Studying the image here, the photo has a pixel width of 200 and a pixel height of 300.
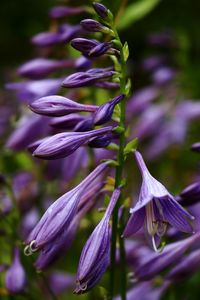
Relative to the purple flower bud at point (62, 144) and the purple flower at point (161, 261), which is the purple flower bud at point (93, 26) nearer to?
the purple flower bud at point (62, 144)

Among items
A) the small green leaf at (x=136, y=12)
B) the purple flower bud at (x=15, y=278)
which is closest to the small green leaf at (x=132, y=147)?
the purple flower bud at (x=15, y=278)

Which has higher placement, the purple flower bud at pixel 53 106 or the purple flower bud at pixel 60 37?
the purple flower bud at pixel 53 106

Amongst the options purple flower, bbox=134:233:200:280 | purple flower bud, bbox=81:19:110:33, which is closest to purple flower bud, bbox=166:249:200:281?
purple flower, bbox=134:233:200:280

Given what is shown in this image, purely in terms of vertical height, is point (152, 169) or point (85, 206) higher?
point (85, 206)

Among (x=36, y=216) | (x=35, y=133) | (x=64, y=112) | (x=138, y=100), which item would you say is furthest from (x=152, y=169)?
(x=64, y=112)

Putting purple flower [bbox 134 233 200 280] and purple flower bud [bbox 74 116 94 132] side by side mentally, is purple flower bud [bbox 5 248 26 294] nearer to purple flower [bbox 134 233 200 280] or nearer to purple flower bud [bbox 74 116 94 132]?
purple flower [bbox 134 233 200 280]

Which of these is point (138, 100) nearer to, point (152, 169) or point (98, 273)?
point (152, 169)
